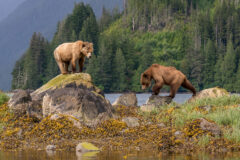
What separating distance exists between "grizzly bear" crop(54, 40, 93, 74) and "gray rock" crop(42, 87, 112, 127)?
339cm

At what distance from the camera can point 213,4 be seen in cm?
16100

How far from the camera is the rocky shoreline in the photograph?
13.9m

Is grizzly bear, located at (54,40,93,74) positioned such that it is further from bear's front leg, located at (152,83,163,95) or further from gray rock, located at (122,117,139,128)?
gray rock, located at (122,117,139,128)

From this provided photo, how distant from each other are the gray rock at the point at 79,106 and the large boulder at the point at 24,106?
0.78 meters

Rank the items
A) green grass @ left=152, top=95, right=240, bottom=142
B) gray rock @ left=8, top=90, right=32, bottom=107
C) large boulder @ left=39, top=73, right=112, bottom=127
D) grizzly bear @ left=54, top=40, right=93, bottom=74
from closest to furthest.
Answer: green grass @ left=152, top=95, right=240, bottom=142
large boulder @ left=39, top=73, right=112, bottom=127
gray rock @ left=8, top=90, right=32, bottom=107
grizzly bear @ left=54, top=40, right=93, bottom=74

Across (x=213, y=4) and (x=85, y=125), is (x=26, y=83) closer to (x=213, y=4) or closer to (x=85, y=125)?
(x=213, y=4)

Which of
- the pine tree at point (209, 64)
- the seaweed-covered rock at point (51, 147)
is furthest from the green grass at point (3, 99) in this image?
the pine tree at point (209, 64)

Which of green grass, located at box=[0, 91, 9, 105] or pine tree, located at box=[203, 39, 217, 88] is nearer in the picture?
green grass, located at box=[0, 91, 9, 105]

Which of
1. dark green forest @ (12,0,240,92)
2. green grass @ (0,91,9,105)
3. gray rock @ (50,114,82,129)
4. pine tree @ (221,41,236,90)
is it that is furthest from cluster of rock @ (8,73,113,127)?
pine tree @ (221,41,236,90)

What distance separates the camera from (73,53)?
20609mm

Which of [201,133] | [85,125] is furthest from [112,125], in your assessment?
[201,133]

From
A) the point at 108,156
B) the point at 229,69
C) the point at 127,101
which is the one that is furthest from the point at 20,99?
the point at 229,69

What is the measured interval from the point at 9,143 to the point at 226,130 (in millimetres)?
7626

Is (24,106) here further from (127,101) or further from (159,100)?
(127,101)
